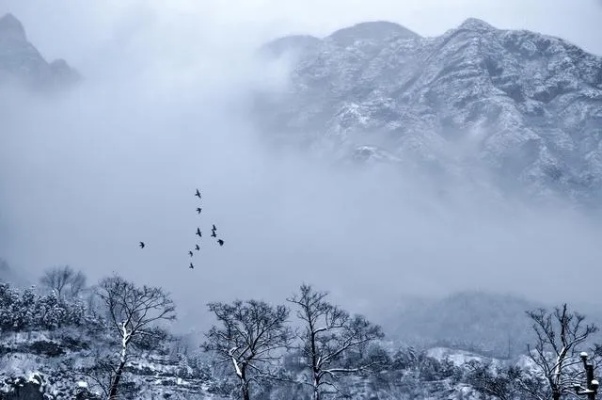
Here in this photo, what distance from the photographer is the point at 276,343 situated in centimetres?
4019

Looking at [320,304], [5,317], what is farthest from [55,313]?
[320,304]

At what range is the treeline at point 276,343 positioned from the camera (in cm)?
3441

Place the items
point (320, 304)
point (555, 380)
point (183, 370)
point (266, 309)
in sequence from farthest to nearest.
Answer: point (183, 370) → point (266, 309) → point (320, 304) → point (555, 380)

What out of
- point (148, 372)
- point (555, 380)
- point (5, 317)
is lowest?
point (555, 380)

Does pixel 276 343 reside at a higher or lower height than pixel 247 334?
lower

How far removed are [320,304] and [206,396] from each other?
46122 millimetres

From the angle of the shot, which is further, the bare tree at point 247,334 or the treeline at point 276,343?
the bare tree at point 247,334

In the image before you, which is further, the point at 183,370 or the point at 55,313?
the point at 183,370

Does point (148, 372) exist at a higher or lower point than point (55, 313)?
lower

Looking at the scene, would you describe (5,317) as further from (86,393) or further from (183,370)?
(183,370)

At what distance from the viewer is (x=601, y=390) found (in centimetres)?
6412

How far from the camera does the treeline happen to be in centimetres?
3441

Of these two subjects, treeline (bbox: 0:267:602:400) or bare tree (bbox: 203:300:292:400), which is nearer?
treeline (bbox: 0:267:602:400)

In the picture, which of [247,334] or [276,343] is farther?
[276,343]
